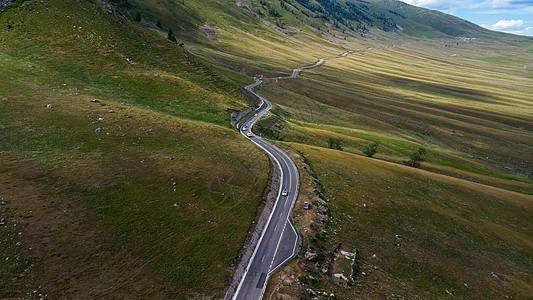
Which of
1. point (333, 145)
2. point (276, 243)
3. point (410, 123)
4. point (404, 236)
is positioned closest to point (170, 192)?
point (276, 243)

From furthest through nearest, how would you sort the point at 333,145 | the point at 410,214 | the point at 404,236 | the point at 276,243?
1. the point at 333,145
2. the point at 410,214
3. the point at 404,236
4. the point at 276,243

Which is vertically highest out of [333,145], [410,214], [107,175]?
[333,145]

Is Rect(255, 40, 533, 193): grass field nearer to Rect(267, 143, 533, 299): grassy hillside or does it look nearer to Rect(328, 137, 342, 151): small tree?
Rect(328, 137, 342, 151): small tree

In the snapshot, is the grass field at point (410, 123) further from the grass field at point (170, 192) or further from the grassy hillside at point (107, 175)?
the grassy hillside at point (107, 175)

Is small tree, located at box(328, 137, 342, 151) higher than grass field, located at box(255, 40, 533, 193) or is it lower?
lower

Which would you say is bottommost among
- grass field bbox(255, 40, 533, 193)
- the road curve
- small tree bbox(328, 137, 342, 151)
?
the road curve

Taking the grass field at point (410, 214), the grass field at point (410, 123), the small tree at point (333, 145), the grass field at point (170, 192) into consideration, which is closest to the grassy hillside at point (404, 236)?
the grass field at point (410, 214)

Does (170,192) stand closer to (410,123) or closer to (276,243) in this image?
(276,243)

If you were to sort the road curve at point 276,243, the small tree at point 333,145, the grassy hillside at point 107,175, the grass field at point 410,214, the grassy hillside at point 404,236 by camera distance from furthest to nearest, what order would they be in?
the small tree at point 333,145, the grass field at point 410,214, the grassy hillside at point 404,236, the road curve at point 276,243, the grassy hillside at point 107,175

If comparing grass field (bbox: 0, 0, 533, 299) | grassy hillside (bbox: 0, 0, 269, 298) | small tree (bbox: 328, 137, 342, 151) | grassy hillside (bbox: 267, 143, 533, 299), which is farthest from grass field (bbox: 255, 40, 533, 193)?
grassy hillside (bbox: 0, 0, 269, 298)
